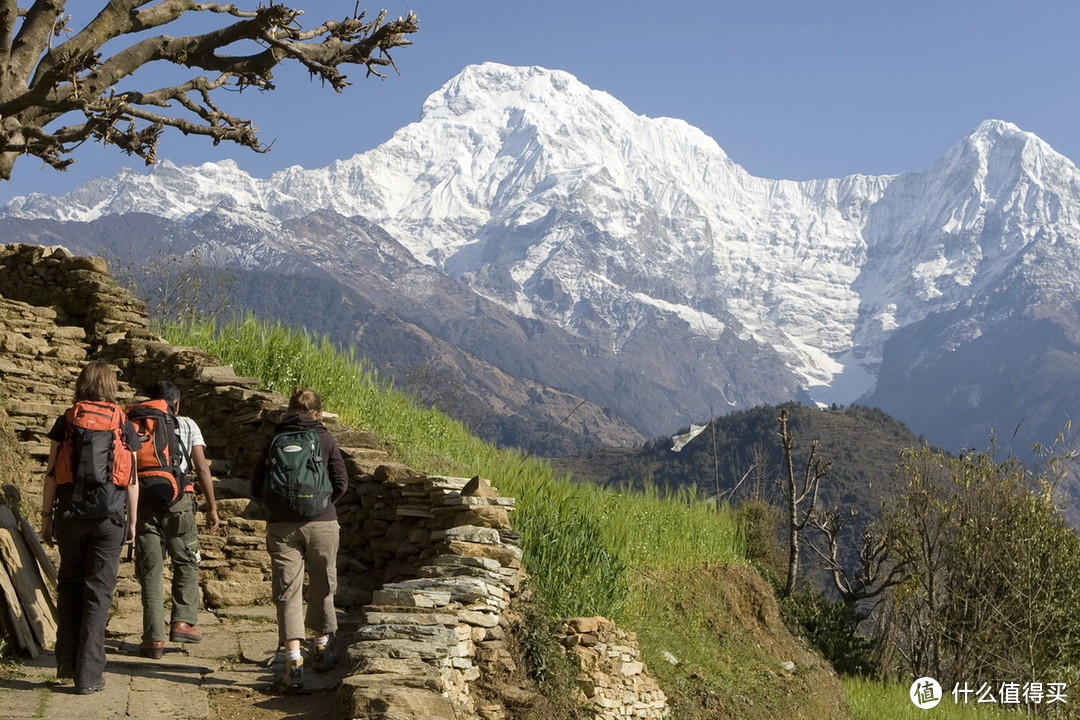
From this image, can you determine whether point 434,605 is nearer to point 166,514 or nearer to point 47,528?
point 166,514

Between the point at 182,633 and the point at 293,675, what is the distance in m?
1.45

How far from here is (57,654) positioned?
24.1 feet

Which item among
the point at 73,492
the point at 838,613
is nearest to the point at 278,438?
the point at 73,492

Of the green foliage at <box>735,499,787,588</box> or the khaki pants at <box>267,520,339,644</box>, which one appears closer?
the khaki pants at <box>267,520,339,644</box>

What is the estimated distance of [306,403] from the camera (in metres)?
8.29

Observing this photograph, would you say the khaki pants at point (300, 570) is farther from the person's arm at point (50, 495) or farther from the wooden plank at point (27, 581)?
the wooden plank at point (27, 581)

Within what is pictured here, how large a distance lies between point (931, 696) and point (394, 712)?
18364 millimetres

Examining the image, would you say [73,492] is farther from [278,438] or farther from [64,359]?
[64,359]

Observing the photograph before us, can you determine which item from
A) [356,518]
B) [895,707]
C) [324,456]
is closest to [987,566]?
[895,707]

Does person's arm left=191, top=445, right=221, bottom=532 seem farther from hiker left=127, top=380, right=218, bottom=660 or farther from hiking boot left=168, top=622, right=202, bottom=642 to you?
hiking boot left=168, top=622, right=202, bottom=642

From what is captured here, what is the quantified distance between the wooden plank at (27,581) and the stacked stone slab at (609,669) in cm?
439

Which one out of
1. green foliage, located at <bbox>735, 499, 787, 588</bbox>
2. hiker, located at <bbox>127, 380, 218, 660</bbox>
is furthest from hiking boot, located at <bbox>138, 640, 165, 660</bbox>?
green foliage, located at <bbox>735, 499, 787, 588</bbox>

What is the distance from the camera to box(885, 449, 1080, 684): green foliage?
83.0ft

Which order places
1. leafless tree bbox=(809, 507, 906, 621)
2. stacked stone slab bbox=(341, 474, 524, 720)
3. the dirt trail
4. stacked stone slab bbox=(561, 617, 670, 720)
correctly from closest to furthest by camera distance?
stacked stone slab bbox=(341, 474, 524, 720)
the dirt trail
stacked stone slab bbox=(561, 617, 670, 720)
leafless tree bbox=(809, 507, 906, 621)
